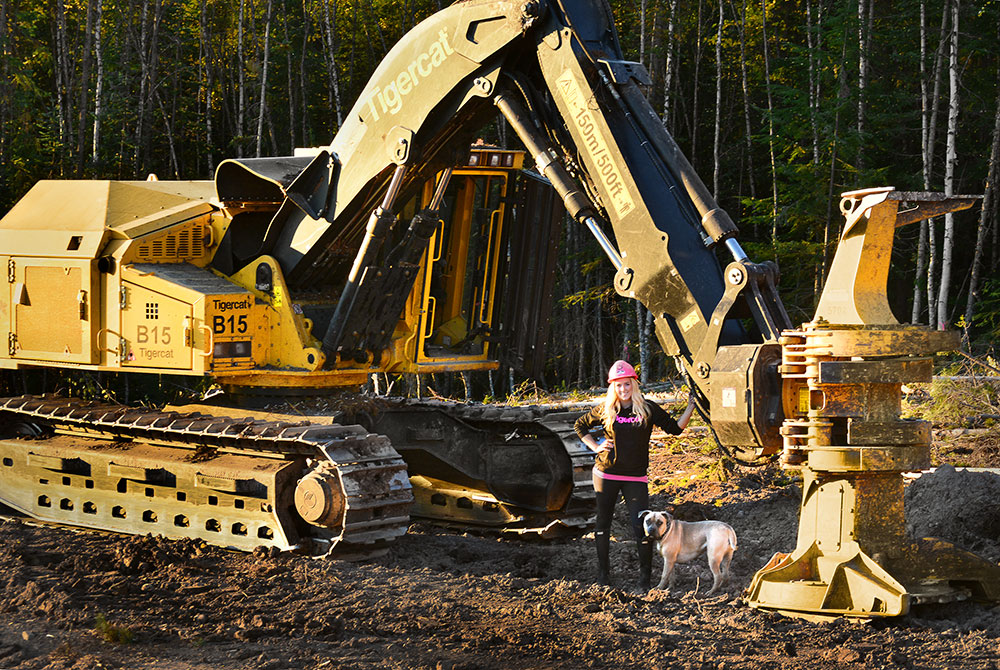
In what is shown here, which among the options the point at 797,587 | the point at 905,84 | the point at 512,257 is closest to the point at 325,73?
the point at 905,84

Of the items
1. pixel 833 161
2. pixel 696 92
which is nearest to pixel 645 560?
pixel 833 161

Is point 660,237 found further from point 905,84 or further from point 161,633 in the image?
point 905,84

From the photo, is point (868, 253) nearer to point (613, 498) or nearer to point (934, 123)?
point (613, 498)

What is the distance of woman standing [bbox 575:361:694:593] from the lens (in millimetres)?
8578

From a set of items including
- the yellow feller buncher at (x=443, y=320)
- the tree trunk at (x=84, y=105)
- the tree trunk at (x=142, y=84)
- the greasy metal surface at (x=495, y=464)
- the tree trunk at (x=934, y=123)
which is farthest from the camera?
the tree trunk at (x=142, y=84)

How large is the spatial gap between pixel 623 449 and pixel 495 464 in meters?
2.48

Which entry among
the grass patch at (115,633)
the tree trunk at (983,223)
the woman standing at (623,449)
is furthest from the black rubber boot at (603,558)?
the tree trunk at (983,223)

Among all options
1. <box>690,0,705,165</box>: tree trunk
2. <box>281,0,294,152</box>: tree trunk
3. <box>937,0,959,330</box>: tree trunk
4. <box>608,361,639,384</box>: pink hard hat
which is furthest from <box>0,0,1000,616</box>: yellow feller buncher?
<box>690,0,705,165</box>: tree trunk

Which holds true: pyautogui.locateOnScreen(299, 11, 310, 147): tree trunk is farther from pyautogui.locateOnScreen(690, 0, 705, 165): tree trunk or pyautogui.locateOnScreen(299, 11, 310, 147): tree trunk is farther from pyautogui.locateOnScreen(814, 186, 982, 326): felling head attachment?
pyautogui.locateOnScreen(814, 186, 982, 326): felling head attachment

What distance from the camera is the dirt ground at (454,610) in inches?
248

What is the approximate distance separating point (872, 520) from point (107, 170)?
21367 mm

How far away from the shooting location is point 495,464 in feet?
35.7

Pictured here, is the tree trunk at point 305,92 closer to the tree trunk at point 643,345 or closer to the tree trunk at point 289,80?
the tree trunk at point 289,80

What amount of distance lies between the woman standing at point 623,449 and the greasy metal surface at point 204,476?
4.87 ft
